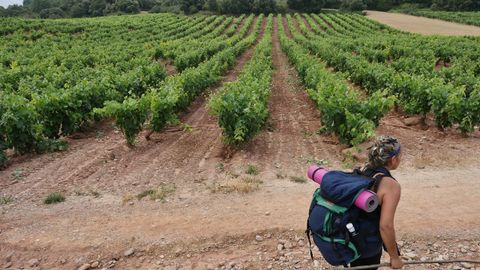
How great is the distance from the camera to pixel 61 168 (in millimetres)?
8852

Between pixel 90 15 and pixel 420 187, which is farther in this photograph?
pixel 90 15

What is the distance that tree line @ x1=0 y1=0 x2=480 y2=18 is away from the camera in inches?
3130

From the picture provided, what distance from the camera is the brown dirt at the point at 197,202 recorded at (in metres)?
5.80

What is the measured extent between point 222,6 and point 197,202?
253 ft

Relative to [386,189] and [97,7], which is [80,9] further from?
[386,189]

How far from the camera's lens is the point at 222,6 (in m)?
79.6

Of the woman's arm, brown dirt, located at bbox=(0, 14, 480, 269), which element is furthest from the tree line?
the woman's arm

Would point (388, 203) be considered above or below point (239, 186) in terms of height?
above

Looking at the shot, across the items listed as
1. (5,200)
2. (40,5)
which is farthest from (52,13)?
(5,200)

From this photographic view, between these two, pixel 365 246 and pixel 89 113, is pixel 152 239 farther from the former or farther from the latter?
pixel 89 113

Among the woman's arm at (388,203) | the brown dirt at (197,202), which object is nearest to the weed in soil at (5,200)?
the brown dirt at (197,202)

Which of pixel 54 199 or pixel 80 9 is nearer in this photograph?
pixel 54 199

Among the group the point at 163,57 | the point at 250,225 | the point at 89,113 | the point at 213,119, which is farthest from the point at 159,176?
the point at 163,57

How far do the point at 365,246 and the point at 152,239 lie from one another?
3.57 metres
